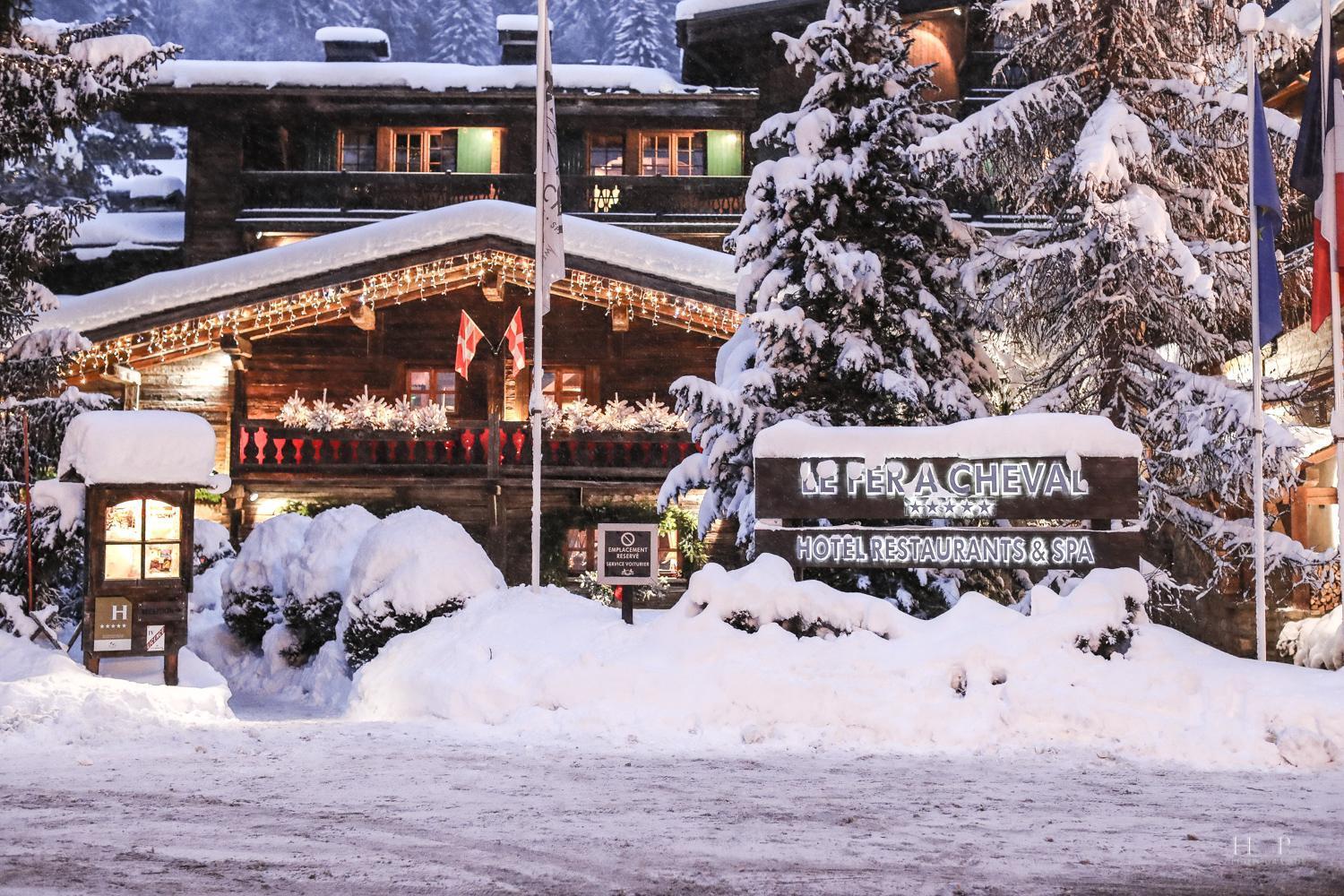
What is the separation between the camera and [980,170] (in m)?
14.7

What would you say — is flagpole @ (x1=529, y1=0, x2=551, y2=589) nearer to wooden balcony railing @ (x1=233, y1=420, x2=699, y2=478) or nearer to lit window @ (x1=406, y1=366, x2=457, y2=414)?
wooden balcony railing @ (x1=233, y1=420, x2=699, y2=478)

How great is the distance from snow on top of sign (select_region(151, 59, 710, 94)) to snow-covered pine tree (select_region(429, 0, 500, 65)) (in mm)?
44295

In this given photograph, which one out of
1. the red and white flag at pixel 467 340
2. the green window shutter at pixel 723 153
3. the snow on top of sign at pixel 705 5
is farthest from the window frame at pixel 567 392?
the snow on top of sign at pixel 705 5

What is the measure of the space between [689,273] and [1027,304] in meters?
8.46

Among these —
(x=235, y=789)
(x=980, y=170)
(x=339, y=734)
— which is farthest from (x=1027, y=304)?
(x=235, y=789)

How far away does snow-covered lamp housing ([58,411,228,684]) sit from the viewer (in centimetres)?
1295

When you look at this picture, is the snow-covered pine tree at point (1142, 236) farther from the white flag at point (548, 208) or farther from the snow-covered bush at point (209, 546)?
the snow-covered bush at point (209, 546)

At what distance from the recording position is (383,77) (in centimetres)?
2919

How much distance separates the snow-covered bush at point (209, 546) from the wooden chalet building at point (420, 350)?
2.24 meters

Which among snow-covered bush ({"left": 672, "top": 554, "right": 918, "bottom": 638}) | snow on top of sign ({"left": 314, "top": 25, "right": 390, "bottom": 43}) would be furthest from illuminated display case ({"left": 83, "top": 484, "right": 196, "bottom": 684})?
snow on top of sign ({"left": 314, "top": 25, "right": 390, "bottom": 43})

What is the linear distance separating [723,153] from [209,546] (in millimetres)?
16844

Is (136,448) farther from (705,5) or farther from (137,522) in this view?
(705,5)

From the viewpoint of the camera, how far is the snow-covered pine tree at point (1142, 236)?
13.1 m

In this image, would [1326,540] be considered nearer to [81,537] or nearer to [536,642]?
[536,642]
